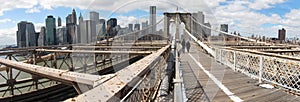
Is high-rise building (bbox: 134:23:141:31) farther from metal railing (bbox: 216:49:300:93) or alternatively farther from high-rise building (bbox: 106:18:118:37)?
metal railing (bbox: 216:49:300:93)

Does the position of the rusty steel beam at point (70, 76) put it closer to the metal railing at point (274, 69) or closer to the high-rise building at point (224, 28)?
the metal railing at point (274, 69)

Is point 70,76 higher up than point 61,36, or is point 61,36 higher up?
point 61,36

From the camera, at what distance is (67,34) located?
17875 mm

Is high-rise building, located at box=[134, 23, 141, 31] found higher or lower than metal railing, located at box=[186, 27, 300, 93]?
higher

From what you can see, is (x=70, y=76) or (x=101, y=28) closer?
(x=70, y=76)

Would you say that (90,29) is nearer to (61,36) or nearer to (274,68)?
(61,36)

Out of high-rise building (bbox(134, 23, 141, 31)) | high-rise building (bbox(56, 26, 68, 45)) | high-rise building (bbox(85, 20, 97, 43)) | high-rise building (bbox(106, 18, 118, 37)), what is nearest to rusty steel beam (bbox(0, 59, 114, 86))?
high-rise building (bbox(85, 20, 97, 43))

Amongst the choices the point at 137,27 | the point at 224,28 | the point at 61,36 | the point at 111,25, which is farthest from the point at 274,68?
the point at 224,28

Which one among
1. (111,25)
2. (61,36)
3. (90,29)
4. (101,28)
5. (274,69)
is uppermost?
(111,25)

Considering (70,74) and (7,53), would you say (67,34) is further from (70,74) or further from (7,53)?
(70,74)

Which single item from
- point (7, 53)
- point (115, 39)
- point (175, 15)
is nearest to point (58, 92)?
point (7, 53)

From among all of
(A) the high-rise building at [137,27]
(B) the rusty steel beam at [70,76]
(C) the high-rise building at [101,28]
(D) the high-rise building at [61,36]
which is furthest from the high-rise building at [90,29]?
(B) the rusty steel beam at [70,76]

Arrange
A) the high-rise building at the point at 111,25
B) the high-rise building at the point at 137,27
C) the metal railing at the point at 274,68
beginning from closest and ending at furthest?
1. the metal railing at the point at 274,68
2. the high-rise building at the point at 111,25
3. the high-rise building at the point at 137,27

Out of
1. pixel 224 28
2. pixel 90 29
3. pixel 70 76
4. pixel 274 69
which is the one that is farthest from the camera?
pixel 224 28
